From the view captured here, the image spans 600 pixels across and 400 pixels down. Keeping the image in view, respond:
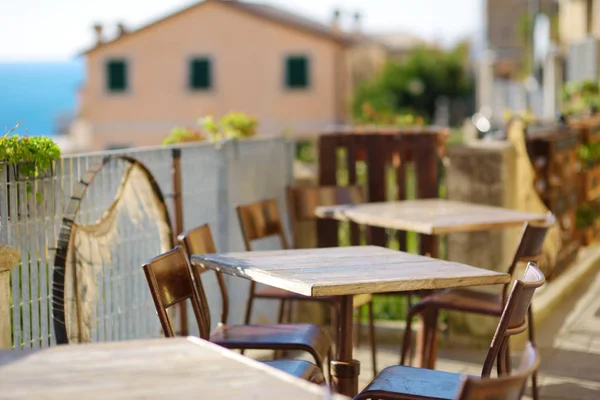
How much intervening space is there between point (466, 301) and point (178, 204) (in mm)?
1465

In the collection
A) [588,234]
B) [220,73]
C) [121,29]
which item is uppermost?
[121,29]

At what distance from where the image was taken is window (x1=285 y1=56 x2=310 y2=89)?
3722 centimetres

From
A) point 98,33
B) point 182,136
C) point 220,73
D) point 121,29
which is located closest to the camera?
point 182,136

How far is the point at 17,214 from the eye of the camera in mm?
4227

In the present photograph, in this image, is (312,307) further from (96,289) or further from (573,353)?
(96,289)

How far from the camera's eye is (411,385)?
3.64 m

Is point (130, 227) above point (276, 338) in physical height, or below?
above

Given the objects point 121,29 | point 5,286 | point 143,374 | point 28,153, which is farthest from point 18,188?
point 121,29

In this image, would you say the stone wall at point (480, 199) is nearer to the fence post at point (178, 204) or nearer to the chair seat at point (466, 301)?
the chair seat at point (466, 301)

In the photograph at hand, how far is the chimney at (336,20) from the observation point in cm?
3778

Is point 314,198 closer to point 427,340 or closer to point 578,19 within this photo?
point 427,340

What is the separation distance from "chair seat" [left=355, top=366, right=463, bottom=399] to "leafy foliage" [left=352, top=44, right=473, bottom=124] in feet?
133

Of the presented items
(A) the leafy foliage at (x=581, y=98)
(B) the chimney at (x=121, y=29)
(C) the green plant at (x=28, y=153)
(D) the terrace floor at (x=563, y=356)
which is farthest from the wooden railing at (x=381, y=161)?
(B) the chimney at (x=121, y=29)

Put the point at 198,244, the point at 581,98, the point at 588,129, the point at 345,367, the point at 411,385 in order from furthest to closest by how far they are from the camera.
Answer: the point at 581,98 < the point at 588,129 < the point at 198,244 < the point at 345,367 < the point at 411,385
